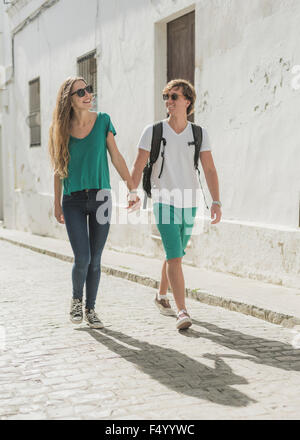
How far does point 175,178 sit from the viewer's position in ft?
15.8

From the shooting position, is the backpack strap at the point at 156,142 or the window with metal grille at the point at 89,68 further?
the window with metal grille at the point at 89,68

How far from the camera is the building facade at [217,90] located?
6637mm

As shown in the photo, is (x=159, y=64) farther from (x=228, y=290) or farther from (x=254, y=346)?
(x=254, y=346)

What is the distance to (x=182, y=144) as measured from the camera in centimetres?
483

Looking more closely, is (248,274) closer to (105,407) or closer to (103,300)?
(103,300)

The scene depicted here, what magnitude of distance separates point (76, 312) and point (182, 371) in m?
1.38

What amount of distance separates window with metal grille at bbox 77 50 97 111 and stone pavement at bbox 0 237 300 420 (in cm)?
629

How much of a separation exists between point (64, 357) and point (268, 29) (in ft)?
14.4

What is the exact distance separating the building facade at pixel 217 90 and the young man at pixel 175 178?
1965 millimetres

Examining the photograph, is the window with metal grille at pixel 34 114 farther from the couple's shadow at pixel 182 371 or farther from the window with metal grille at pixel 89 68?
the couple's shadow at pixel 182 371

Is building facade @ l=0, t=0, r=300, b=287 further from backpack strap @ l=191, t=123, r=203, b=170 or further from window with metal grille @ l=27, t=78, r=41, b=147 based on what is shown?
backpack strap @ l=191, t=123, r=203, b=170

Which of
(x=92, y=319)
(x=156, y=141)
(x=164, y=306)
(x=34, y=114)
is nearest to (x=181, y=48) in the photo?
(x=156, y=141)

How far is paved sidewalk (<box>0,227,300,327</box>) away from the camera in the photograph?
5410mm

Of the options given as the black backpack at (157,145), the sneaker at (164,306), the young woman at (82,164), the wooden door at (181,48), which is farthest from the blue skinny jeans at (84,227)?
the wooden door at (181,48)
